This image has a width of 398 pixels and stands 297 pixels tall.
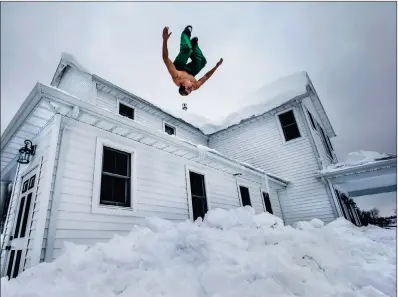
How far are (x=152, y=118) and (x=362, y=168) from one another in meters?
9.90

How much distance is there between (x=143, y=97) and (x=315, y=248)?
396 inches

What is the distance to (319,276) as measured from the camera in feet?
8.79

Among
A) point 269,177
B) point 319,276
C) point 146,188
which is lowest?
point 319,276

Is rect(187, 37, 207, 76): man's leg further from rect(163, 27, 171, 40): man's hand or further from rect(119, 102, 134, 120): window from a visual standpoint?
rect(119, 102, 134, 120): window

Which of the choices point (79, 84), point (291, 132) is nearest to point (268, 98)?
point (291, 132)

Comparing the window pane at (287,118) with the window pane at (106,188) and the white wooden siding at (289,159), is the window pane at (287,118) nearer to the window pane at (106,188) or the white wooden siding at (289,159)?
the white wooden siding at (289,159)

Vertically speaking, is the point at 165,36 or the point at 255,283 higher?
the point at 165,36

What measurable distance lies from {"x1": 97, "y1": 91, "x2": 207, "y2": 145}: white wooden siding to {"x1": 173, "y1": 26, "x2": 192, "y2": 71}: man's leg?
4.09m

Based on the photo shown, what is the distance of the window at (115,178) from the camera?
489 centimetres

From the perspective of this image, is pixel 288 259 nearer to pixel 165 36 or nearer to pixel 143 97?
pixel 165 36

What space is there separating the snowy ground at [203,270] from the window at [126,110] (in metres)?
7.90

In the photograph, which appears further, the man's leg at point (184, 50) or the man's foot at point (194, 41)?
the man's foot at point (194, 41)

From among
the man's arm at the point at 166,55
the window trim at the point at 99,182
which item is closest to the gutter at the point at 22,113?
the window trim at the point at 99,182

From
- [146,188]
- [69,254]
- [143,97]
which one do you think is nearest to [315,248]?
[69,254]
